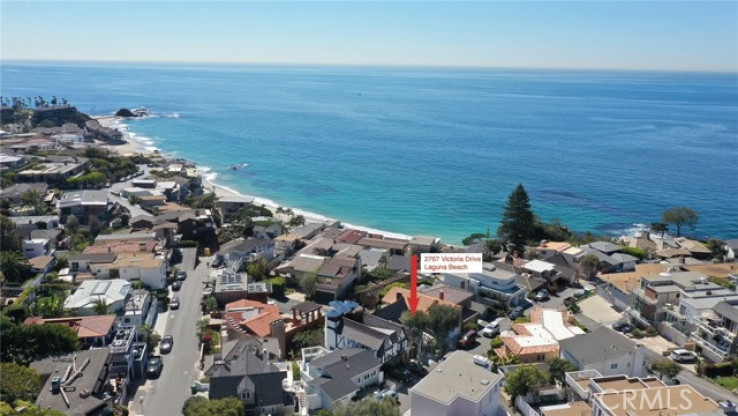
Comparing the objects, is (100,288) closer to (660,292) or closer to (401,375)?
(401,375)

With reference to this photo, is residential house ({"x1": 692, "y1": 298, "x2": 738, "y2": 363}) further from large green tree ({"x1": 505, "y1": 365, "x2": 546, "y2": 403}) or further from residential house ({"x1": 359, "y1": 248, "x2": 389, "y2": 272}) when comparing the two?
residential house ({"x1": 359, "y1": 248, "x2": 389, "y2": 272})

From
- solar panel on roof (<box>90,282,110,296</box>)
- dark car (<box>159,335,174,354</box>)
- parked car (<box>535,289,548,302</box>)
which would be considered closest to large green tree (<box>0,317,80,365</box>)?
dark car (<box>159,335,174,354</box>)

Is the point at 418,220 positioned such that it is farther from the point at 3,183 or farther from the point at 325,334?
the point at 3,183

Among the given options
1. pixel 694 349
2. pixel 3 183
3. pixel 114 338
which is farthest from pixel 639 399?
pixel 3 183

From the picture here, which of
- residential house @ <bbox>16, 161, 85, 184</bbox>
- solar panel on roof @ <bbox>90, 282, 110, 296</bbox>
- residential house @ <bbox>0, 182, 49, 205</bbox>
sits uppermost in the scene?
residential house @ <bbox>16, 161, 85, 184</bbox>

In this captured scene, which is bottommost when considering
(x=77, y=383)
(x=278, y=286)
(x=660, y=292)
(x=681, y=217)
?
(x=278, y=286)

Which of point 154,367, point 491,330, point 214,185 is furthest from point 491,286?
point 214,185
